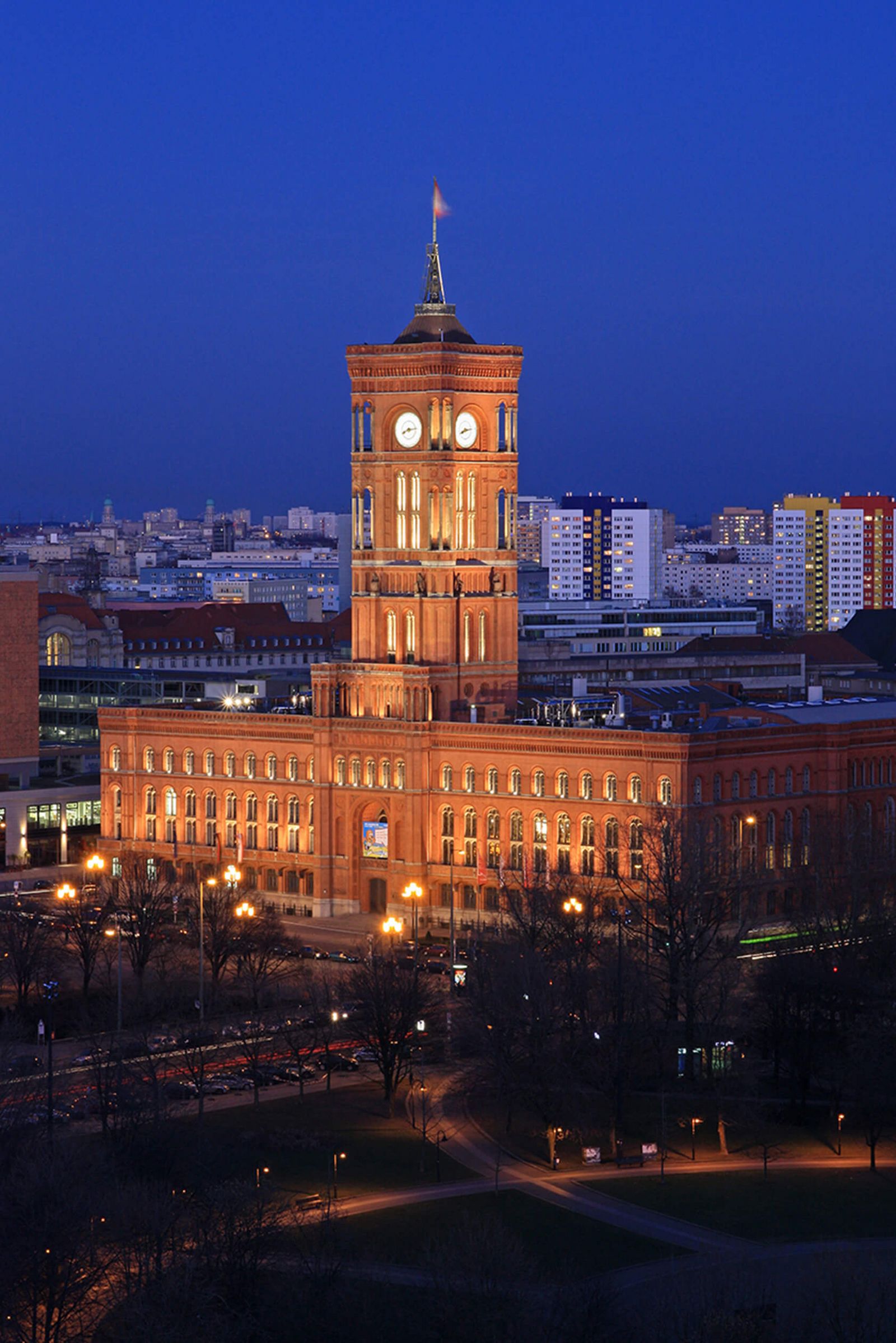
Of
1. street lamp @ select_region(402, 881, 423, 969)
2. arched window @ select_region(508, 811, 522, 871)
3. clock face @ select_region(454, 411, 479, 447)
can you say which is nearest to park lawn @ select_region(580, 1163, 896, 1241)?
street lamp @ select_region(402, 881, 423, 969)

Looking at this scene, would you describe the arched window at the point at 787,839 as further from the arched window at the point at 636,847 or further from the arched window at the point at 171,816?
the arched window at the point at 171,816

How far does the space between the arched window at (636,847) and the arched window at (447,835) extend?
Answer: 13.4m

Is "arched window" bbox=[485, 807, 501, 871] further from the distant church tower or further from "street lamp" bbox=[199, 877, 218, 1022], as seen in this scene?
"street lamp" bbox=[199, 877, 218, 1022]

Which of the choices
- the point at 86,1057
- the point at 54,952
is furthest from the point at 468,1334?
the point at 54,952

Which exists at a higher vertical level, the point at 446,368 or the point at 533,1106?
the point at 446,368

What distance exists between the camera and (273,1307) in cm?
8212

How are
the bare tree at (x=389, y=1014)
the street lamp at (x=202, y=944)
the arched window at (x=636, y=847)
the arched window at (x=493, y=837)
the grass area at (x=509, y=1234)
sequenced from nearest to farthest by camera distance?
the grass area at (x=509, y=1234)
the bare tree at (x=389, y=1014)
the street lamp at (x=202, y=944)
the arched window at (x=636, y=847)
the arched window at (x=493, y=837)

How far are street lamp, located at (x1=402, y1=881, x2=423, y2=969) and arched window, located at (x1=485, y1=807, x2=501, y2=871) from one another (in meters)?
4.29

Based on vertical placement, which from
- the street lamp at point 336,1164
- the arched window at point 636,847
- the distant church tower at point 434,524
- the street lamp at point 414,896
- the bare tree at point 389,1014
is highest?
the distant church tower at point 434,524

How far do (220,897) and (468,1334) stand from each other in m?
70.0

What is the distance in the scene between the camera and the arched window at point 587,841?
5906 inches

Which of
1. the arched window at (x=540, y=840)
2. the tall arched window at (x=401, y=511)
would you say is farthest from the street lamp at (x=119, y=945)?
the tall arched window at (x=401, y=511)

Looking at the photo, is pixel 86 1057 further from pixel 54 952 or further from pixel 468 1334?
pixel 468 1334

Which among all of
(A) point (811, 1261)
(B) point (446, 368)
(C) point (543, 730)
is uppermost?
(B) point (446, 368)
